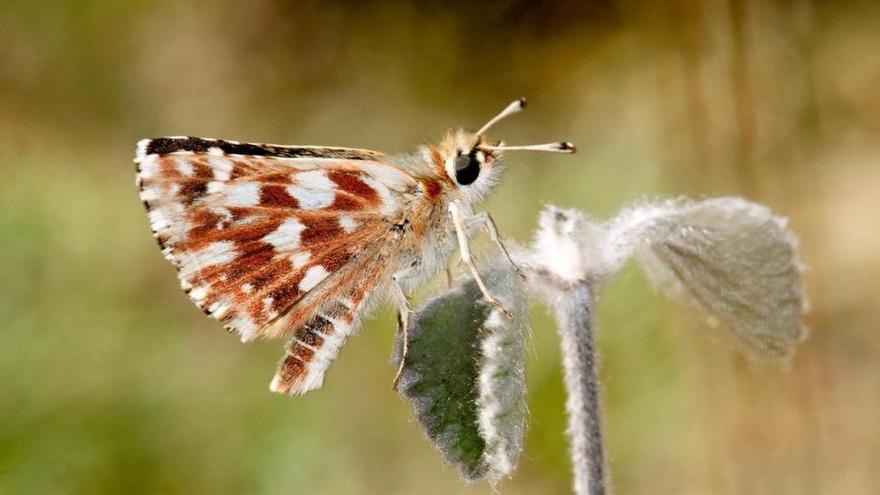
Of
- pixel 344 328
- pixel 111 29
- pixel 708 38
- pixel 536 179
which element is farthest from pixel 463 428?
pixel 111 29

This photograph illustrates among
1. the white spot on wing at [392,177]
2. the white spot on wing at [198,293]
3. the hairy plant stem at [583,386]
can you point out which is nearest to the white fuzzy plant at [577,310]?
the hairy plant stem at [583,386]

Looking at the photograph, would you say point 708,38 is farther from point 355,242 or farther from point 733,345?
point 355,242

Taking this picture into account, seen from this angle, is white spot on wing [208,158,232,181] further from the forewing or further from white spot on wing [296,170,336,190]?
white spot on wing [296,170,336,190]

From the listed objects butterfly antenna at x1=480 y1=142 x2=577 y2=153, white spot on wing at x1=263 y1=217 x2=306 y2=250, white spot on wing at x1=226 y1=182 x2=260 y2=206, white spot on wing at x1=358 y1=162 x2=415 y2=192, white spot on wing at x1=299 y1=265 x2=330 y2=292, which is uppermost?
butterfly antenna at x1=480 y1=142 x2=577 y2=153

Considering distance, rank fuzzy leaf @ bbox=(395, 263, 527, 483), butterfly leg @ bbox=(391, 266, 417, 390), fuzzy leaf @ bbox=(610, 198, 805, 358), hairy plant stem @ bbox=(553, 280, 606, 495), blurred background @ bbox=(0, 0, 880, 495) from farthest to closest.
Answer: blurred background @ bbox=(0, 0, 880, 495), fuzzy leaf @ bbox=(610, 198, 805, 358), hairy plant stem @ bbox=(553, 280, 606, 495), butterfly leg @ bbox=(391, 266, 417, 390), fuzzy leaf @ bbox=(395, 263, 527, 483)

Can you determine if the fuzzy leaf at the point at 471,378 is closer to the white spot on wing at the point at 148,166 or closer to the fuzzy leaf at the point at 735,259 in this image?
the fuzzy leaf at the point at 735,259

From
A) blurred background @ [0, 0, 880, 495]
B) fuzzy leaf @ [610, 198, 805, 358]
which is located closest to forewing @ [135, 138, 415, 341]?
fuzzy leaf @ [610, 198, 805, 358]
